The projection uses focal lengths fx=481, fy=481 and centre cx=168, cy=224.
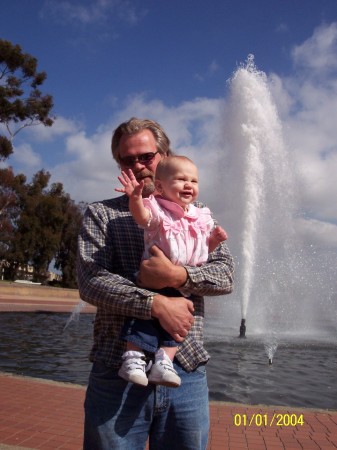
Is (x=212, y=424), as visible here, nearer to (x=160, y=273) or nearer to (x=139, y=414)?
(x=139, y=414)

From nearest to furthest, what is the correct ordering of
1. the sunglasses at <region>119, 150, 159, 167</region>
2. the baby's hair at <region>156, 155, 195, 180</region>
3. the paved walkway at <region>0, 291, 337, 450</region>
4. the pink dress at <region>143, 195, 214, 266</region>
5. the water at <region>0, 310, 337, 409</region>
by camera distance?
the pink dress at <region>143, 195, 214, 266</region> < the baby's hair at <region>156, 155, 195, 180</region> < the sunglasses at <region>119, 150, 159, 167</region> < the paved walkway at <region>0, 291, 337, 450</region> < the water at <region>0, 310, 337, 409</region>

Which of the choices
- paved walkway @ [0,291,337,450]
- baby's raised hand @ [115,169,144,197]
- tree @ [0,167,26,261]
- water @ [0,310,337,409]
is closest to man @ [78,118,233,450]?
baby's raised hand @ [115,169,144,197]

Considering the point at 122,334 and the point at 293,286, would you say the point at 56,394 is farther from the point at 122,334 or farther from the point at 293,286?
the point at 293,286

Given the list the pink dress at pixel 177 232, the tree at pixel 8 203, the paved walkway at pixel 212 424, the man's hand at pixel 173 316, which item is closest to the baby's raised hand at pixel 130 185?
the pink dress at pixel 177 232

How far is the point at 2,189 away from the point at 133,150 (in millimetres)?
43738

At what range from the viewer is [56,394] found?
630 centimetres

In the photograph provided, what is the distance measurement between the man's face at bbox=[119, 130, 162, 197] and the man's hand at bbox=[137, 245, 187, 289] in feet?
1.66

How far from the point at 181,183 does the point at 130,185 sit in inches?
11.2

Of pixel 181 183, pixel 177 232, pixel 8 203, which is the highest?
pixel 8 203

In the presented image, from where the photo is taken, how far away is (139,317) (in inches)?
80.7

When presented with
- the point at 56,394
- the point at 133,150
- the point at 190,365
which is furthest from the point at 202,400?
the point at 56,394

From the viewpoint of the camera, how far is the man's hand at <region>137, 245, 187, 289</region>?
2.06m

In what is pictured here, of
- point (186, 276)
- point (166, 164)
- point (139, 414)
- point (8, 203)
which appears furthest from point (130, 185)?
point (8, 203)

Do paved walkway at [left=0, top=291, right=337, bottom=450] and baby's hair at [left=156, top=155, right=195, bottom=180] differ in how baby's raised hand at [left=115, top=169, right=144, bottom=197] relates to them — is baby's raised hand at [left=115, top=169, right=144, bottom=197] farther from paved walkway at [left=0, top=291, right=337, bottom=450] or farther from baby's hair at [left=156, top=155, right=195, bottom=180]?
paved walkway at [left=0, top=291, right=337, bottom=450]
